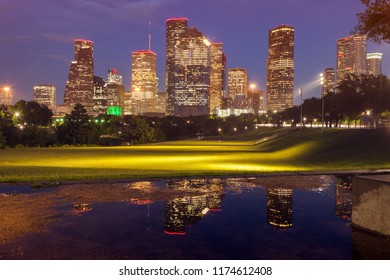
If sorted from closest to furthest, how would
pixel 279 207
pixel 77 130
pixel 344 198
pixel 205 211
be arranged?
pixel 205 211 → pixel 279 207 → pixel 344 198 → pixel 77 130

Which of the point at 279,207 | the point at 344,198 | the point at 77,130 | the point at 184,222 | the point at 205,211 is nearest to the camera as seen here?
the point at 184,222

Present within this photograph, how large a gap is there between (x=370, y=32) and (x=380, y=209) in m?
11.9

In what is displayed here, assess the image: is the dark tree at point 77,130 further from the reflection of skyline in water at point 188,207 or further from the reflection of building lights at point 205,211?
the reflection of building lights at point 205,211

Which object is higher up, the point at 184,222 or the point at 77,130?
the point at 77,130

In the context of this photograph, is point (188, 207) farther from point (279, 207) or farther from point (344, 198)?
point (344, 198)

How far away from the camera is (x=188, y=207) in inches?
510

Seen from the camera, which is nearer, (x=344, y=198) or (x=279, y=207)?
(x=279, y=207)

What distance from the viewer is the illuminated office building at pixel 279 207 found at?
11.1m

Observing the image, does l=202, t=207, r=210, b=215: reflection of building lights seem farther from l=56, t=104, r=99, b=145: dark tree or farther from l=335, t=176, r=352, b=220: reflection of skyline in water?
l=56, t=104, r=99, b=145: dark tree

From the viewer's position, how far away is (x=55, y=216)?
38.3ft

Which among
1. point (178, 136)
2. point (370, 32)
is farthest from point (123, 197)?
point (178, 136)

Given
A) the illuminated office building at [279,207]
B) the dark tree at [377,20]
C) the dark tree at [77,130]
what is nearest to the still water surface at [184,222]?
the illuminated office building at [279,207]

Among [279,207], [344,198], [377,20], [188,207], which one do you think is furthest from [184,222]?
[377,20]

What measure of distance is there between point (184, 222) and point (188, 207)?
1918mm
